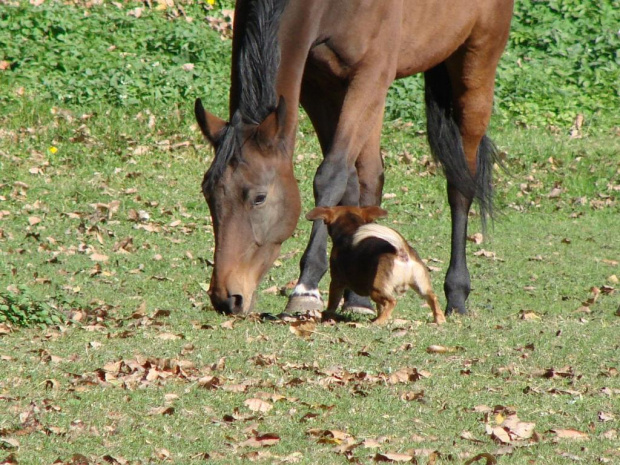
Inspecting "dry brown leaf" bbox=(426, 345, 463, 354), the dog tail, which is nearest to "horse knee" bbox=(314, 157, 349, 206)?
the dog tail

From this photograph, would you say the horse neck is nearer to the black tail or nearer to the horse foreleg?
the horse foreleg

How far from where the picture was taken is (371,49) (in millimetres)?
6789

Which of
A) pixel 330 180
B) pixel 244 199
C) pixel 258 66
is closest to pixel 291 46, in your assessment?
pixel 258 66

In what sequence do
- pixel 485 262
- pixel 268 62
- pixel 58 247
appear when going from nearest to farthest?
pixel 268 62 < pixel 58 247 < pixel 485 262

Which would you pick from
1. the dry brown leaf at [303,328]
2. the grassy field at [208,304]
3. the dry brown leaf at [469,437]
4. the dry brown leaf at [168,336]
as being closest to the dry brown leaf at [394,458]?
the grassy field at [208,304]

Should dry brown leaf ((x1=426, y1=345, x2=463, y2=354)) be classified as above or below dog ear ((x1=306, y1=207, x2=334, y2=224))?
below

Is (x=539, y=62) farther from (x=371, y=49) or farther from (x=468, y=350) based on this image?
(x=468, y=350)

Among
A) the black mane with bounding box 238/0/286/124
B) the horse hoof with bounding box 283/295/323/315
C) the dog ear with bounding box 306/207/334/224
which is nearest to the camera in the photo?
the black mane with bounding box 238/0/286/124

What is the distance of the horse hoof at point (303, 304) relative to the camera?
6895mm

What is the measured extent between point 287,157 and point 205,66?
8826 mm

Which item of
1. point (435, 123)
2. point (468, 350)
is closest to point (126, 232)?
point (435, 123)

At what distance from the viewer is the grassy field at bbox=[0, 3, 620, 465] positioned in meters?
4.44

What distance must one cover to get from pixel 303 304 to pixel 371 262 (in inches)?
34.1

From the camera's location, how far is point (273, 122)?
5988 mm
